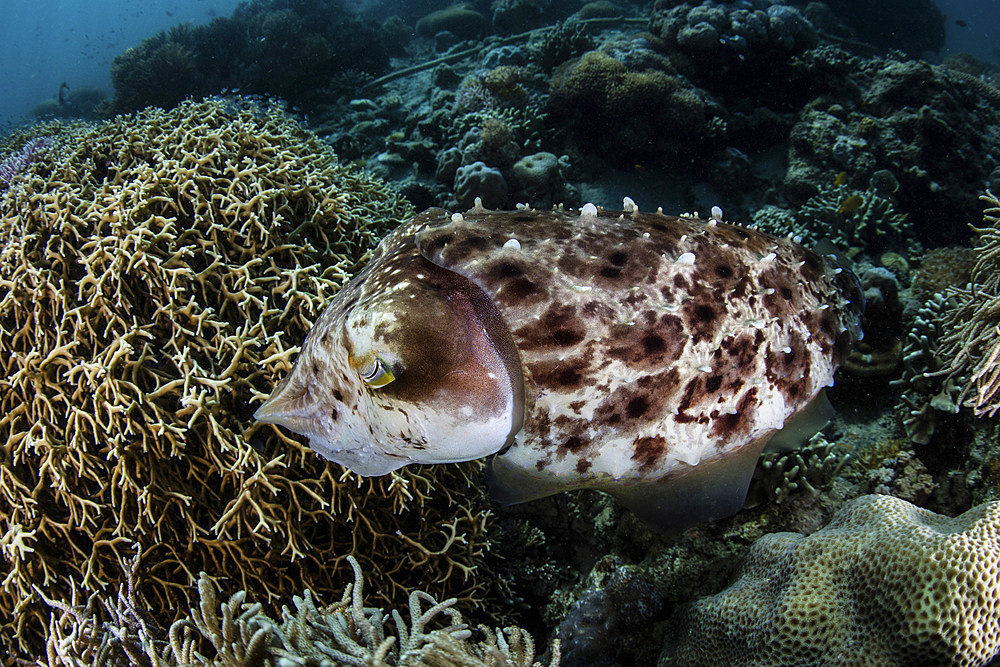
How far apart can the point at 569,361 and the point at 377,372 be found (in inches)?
28.6

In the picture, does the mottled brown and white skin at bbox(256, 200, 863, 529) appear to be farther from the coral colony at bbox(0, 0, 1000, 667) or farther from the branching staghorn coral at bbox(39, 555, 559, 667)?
the branching staghorn coral at bbox(39, 555, 559, 667)

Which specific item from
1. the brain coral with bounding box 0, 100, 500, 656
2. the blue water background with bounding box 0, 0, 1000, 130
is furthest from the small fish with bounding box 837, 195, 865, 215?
the blue water background with bounding box 0, 0, 1000, 130

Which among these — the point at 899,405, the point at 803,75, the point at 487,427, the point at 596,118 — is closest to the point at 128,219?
the point at 487,427

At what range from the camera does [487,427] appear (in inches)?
69.9

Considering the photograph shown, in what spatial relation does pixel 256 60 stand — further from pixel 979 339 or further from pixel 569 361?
pixel 979 339

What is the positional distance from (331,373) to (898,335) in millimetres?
4569

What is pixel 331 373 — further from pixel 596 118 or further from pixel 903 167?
pixel 903 167

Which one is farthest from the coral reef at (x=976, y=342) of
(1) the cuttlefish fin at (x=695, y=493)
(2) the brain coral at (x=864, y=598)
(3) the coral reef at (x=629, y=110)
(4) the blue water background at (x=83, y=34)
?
(4) the blue water background at (x=83, y=34)

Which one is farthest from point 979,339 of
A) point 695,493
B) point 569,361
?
point 569,361

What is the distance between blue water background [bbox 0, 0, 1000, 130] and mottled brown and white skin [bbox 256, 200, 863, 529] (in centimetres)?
5541

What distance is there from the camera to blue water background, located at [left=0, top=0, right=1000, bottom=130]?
5293cm

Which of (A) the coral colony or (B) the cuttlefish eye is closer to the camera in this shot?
(B) the cuttlefish eye

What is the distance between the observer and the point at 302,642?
6.81 ft

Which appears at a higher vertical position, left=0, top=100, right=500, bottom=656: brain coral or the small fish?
left=0, top=100, right=500, bottom=656: brain coral
